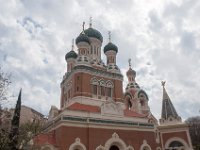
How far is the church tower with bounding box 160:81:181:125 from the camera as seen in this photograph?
2683cm

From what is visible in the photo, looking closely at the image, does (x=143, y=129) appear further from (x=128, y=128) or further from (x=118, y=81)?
(x=118, y=81)

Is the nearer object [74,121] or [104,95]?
[74,121]

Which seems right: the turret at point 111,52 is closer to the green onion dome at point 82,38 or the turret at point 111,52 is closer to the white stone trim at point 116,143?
the green onion dome at point 82,38

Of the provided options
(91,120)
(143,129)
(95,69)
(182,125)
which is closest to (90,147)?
(91,120)

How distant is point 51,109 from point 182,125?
13.8 m

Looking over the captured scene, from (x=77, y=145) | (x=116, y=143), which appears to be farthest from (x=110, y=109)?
(x=77, y=145)

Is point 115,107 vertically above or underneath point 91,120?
above

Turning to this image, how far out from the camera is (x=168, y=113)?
27531 millimetres

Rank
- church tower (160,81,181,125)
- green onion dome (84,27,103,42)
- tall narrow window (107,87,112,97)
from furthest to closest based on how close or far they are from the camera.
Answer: green onion dome (84,27,103,42), church tower (160,81,181,125), tall narrow window (107,87,112,97)

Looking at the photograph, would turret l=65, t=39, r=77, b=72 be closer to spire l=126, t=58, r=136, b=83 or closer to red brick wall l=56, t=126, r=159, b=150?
spire l=126, t=58, r=136, b=83

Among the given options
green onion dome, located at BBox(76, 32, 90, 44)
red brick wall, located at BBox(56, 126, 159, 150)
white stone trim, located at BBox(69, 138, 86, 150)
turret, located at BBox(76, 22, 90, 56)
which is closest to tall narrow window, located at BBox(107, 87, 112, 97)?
turret, located at BBox(76, 22, 90, 56)

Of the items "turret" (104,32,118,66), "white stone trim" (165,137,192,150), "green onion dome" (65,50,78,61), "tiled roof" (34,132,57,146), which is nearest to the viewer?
"tiled roof" (34,132,57,146)

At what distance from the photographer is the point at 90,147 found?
20516 millimetres

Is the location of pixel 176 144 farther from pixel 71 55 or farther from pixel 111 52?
pixel 71 55
